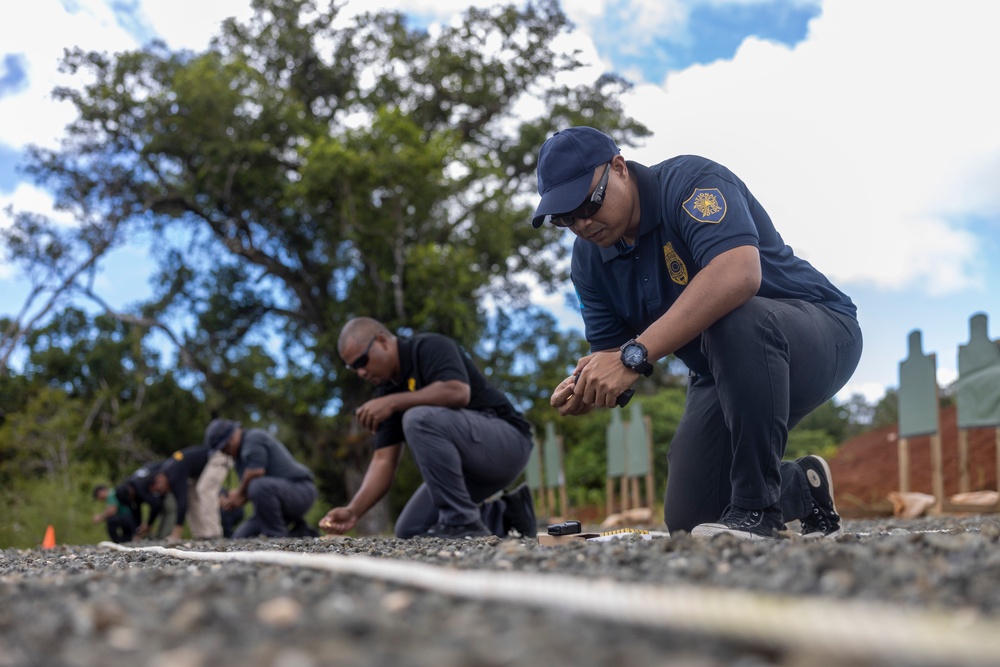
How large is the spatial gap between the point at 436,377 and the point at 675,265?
2057 millimetres

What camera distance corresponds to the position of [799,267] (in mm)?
3400

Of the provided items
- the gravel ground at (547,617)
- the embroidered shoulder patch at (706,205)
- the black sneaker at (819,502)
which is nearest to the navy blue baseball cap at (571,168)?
the embroidered shoulder patch at (706,205)

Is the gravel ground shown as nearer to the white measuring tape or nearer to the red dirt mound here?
the white measuring tape

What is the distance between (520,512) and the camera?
5422mm

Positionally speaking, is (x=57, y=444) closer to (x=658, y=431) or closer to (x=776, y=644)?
(x=658, y=431)

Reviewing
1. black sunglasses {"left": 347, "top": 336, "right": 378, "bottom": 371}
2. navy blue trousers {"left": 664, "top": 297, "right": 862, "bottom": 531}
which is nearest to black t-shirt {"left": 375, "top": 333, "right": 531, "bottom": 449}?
black sunglasses {"left": 347, "top": 336, "right": 378, "bottom": 371}

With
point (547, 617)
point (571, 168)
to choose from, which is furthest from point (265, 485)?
point (547, 617)

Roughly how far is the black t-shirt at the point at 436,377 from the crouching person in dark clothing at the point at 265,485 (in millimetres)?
2905

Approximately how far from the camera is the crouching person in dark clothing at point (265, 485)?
7828 millimetres

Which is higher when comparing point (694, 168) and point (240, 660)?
point (694, 168)

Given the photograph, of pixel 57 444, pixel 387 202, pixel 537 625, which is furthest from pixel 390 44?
pixel 537 625

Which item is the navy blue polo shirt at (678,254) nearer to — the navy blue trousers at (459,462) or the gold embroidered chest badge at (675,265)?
the gold embroidered chest badge at (675,265)

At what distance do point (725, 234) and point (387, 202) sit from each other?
554 inches

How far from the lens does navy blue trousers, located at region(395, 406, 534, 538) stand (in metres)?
4.66
